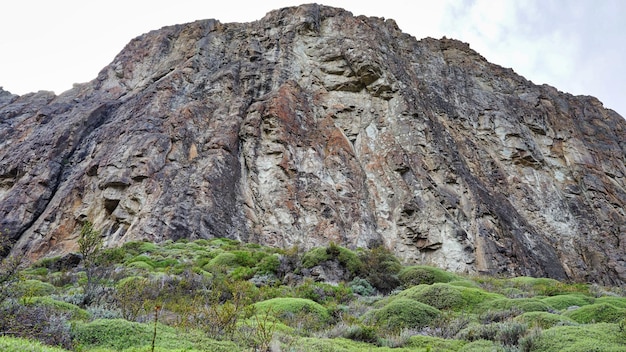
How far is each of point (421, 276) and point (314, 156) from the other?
16139mm

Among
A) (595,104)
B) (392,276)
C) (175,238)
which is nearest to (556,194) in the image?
(595,104)

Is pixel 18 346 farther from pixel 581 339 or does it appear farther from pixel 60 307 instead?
pixel 581 339

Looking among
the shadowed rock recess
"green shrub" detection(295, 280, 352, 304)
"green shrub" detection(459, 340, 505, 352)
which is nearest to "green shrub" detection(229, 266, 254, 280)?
"green shrub" detection(295, 280, 352, 304)

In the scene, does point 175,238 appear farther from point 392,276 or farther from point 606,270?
point 606,270

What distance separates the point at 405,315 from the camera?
9.42 m

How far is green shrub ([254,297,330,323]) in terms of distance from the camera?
381 inches

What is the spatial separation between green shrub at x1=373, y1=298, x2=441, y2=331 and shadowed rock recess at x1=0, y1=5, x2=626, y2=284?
628 inches

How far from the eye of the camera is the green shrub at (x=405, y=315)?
29.7ft

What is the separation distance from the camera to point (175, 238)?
23000 mm

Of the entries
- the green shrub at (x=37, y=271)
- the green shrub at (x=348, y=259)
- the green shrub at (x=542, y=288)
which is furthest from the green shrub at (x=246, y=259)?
the green shrub at (x=542, y=288)

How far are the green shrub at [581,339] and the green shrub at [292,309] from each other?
14.8 feet

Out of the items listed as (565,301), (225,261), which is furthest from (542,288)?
(225,261)

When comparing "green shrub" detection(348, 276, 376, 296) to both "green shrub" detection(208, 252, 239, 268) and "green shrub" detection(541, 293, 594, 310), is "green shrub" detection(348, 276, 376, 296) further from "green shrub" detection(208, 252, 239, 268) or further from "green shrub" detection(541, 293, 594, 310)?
"green shrub" detection(541, 293, 594, 310)

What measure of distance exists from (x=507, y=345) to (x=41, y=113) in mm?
43258
